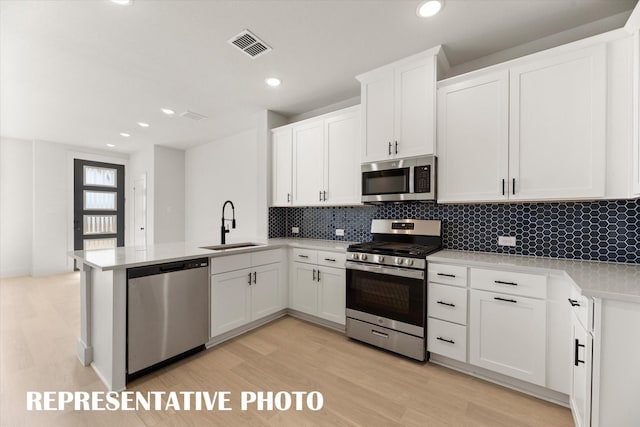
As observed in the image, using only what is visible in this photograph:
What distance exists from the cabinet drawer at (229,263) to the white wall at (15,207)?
5624 mm

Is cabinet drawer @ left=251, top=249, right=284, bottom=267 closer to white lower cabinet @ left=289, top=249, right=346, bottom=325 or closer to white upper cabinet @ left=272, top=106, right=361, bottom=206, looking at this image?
white lower cabinet @ left=289, top=249, right=346, bottom=325

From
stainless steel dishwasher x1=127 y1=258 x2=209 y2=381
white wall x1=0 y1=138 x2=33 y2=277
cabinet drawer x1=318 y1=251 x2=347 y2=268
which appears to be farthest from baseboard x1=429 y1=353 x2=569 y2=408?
white wall x1=0 y1=138 x2=33 y2=277

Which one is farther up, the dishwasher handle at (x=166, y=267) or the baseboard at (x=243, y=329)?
the dishwasher handle at (x=166, y=267)

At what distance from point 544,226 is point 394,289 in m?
1.35

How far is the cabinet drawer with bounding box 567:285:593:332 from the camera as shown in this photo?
1372mm

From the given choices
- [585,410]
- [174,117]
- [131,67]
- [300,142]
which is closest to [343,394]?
[585,410]

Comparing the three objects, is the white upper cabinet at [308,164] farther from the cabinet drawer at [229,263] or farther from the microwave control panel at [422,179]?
the microwave control panel at [422,179]

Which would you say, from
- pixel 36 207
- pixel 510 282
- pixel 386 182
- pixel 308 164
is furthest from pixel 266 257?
pixel 36 207

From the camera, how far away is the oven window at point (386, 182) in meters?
2.56

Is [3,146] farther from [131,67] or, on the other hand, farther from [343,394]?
[343,394]

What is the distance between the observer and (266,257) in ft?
10.2

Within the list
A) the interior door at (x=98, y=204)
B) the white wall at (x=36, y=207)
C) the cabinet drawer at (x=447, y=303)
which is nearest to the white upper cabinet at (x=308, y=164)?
the cabinet drawer at (x=447, y=303)

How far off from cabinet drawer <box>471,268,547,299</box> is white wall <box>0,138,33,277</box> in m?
7.86

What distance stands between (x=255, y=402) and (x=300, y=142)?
9.23 feet
